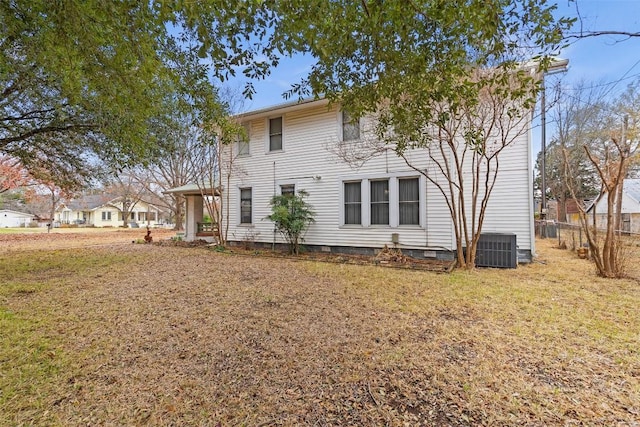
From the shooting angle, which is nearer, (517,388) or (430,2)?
(517,388)

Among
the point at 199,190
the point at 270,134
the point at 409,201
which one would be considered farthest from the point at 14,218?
the point at 409,201

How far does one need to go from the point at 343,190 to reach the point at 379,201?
1203 mm

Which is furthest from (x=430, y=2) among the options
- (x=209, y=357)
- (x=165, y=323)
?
(x=165, y=323)

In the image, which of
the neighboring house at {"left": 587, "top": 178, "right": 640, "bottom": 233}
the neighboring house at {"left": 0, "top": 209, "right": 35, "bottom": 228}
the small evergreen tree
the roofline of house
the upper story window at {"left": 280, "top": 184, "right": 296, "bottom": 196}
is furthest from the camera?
the neighboring house at {"left": 0, "top": 209, "right": 35, "bottom": 228}

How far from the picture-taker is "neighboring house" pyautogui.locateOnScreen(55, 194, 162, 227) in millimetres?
39938

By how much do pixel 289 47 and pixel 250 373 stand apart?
321cm

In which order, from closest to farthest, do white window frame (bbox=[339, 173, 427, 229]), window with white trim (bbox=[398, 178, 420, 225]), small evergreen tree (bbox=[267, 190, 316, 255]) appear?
1. white window frame (bbox=[339, 173, 427, 229])
2. window with white trim (bbox=[398, 178, 420, 225])
3. small evergreen tree (bbox=[267, 190, 316, 255])

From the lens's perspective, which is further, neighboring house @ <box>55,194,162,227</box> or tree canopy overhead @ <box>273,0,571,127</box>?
neighboring house @ <box>55,194,162,227</box>

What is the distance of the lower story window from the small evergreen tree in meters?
2.15

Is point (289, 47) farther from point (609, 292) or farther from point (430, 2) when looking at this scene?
point (609, 292)

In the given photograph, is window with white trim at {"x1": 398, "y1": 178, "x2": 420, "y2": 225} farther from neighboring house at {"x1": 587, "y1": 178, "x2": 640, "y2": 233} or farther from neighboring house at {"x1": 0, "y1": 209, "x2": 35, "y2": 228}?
neighboring house at {"x1": 0, "y1": 209, "x2": 35, "y2": 228}

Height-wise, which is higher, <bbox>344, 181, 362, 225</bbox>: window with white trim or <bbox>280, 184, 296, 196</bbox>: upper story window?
<bbox>280, 184, 296, 196</bbox>: upper story window

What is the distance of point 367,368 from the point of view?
105 inches

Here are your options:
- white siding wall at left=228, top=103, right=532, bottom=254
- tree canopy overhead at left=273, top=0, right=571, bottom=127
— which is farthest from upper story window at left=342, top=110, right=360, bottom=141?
tree canopy overhead at left=273, top=0, right=571, bottom=127
